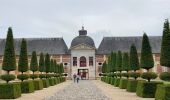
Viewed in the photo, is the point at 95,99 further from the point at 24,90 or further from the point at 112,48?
the point at 112,48

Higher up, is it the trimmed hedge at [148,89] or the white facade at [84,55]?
→ the white facade at [84,55]

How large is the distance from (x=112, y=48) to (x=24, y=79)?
188ft

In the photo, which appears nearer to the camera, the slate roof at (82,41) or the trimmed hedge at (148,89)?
the trimmed hedge at (148,89)

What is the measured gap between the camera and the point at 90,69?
86500 millimetres

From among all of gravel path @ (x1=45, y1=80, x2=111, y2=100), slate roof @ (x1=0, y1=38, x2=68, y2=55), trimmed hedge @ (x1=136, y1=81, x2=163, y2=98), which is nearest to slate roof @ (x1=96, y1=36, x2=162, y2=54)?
slate roof @ (x1=0, y1=38, x2=68, y2=55)

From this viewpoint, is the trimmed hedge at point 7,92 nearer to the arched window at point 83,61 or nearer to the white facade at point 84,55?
the white facade at point 84,55

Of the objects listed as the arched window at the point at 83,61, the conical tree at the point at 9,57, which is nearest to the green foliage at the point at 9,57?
the conical tree at the point at 9,57

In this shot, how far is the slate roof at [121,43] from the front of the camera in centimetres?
8544

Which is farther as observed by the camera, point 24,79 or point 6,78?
point 24,79

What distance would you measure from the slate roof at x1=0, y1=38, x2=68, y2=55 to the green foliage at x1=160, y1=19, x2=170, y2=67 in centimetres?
6606

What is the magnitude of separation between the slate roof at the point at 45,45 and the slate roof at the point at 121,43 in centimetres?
861

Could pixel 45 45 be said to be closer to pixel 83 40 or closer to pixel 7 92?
pixel 83 40

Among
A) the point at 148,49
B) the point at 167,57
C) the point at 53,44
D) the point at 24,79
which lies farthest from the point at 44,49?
the point at 167,57

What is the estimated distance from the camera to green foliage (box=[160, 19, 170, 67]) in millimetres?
19781
